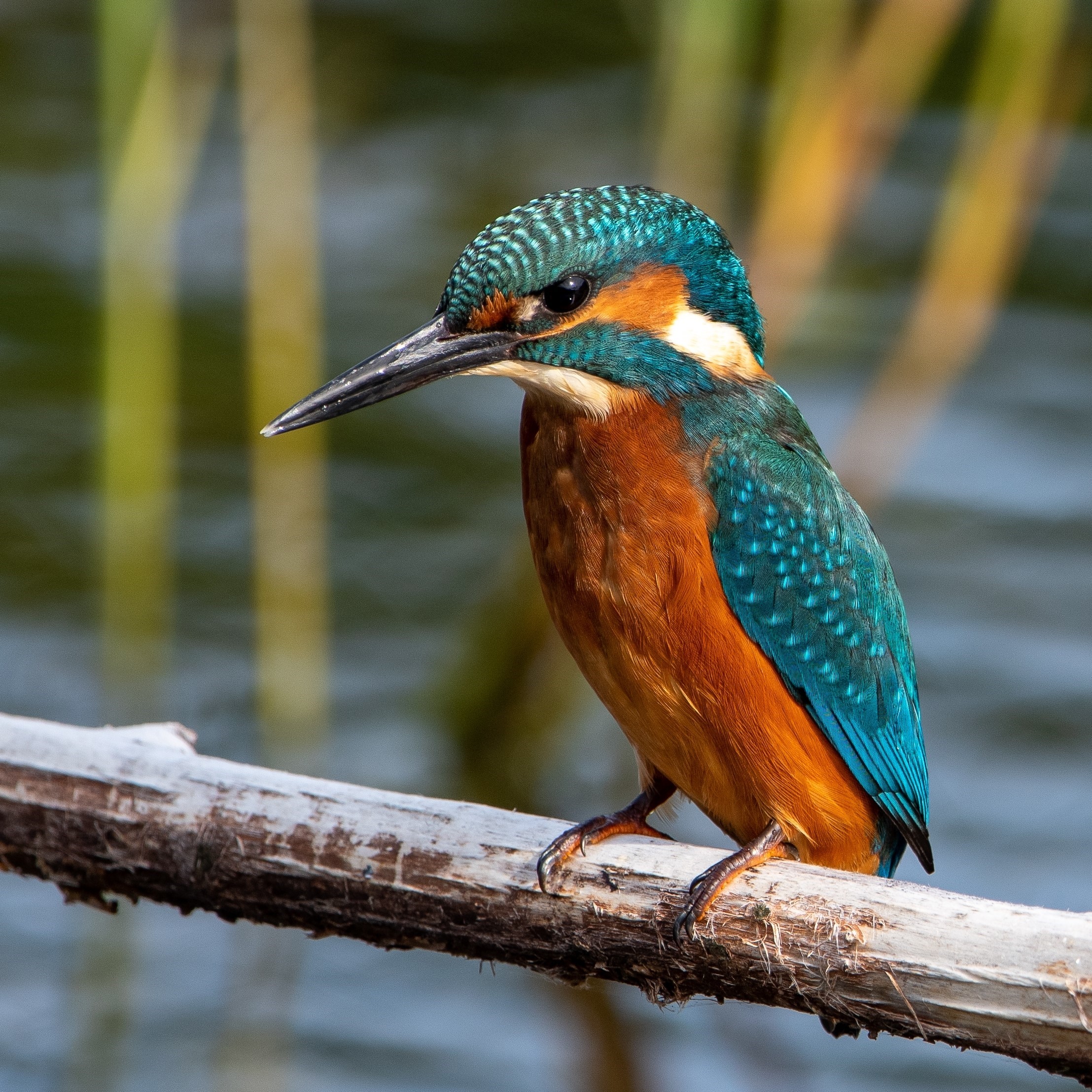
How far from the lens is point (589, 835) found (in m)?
2.72

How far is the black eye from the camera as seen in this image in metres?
2.79

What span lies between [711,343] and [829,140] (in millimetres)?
1466

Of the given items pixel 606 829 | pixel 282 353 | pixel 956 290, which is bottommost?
pixel 606 829

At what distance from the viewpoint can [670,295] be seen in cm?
292

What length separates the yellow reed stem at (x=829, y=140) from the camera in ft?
13.8

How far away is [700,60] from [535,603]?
1708mm

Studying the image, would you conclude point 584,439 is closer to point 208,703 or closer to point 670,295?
point 670,295

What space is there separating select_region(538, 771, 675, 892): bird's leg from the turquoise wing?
1.11 feet

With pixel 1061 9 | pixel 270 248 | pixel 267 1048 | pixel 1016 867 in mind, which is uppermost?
pixel 1061 9

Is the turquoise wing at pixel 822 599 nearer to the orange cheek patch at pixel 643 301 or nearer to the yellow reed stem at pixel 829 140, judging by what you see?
the orange cheek patch at pixel 643 301

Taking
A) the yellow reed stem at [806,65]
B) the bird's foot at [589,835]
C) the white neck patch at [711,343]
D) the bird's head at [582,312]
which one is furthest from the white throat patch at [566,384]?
the yellow reed stem at [806,65]

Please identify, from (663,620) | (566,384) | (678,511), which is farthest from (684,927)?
(566,384)

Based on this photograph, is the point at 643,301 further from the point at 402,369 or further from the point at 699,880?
the point at 699,880

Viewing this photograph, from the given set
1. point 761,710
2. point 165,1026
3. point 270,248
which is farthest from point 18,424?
point 761,710
